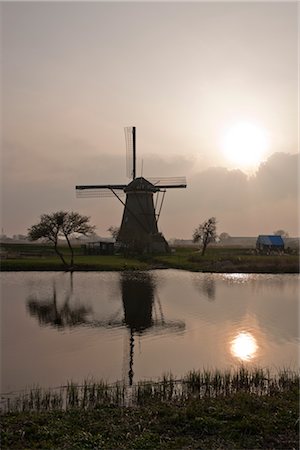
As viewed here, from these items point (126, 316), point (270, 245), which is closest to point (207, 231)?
point (270, 245)

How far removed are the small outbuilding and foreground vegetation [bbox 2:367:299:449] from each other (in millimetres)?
59756

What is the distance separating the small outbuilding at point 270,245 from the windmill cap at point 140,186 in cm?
2265

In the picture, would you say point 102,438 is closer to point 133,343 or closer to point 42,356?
point 42,356

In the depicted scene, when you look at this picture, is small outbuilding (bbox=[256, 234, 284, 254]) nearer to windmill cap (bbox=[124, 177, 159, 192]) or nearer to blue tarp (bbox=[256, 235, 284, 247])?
blue tarp (bbox=[256, 235, 284, 247])

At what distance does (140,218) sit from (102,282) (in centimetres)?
2423

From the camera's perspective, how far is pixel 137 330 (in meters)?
15.6

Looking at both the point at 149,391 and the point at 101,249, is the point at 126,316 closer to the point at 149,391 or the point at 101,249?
the point at 149,391

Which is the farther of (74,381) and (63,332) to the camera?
(63,332)

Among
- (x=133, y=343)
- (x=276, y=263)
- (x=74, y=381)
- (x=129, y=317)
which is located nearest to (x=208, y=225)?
(x=276, y=263)

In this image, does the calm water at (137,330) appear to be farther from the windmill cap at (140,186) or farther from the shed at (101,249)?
the shed at (101,249)

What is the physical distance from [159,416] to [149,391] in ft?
4.26

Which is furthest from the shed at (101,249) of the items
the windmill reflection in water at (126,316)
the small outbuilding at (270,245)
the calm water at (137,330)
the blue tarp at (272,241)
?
the windmill reflection in water at (126,316)

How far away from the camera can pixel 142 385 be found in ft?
30.3

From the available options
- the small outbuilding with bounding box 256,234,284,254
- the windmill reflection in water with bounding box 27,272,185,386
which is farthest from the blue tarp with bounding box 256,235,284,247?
the windmill reflection in water with bounding box 27,272,185,386
